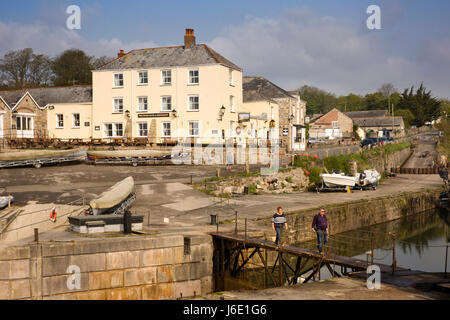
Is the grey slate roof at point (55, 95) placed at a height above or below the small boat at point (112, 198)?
above

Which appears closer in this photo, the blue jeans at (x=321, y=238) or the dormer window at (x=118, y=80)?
the blue jeans at (x=321, y=238)

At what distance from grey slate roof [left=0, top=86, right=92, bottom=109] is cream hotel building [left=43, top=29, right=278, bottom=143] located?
850 mm

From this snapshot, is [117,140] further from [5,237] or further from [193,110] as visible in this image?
[5,237]

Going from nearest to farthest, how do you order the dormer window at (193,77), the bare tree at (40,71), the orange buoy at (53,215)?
the orange buoy at (53,215) → the dormer window at (193,77) → the bare tree at (40,71)

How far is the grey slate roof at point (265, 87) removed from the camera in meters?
53.5

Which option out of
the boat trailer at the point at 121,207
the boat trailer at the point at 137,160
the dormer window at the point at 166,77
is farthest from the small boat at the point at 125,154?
the boat trailer at the point at 121,207

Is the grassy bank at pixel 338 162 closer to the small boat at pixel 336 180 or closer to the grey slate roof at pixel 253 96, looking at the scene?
the small boat at pixel 336 180

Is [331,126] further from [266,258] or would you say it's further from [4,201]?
[4,201]

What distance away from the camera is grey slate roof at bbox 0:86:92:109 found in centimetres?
4552

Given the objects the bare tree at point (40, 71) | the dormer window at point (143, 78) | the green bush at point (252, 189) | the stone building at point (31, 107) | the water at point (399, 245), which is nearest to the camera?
the water at point (399, 245)

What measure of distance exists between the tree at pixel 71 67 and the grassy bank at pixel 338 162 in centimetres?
4587

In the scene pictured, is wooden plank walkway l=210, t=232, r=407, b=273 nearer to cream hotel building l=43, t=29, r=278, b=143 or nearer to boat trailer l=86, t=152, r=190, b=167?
boat trailer l=86, t=152, r=190, b=167

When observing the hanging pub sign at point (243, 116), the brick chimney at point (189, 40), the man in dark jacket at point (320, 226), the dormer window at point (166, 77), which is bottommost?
the man in dark jacket at point (320, 226)

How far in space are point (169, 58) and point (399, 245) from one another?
25.3 meters
